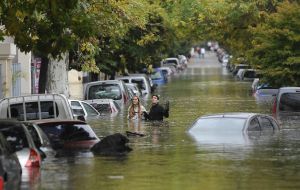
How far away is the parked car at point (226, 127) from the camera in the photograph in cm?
2556

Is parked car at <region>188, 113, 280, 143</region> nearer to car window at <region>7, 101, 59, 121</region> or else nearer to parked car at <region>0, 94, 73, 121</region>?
parked car at <region>0, 94, 73, 121</region>

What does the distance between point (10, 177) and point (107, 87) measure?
27.2 m

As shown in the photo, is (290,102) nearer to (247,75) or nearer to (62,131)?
(62,131)

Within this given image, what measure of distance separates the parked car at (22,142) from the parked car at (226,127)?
905 cm

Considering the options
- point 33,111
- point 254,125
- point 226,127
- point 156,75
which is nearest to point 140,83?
point 156,75

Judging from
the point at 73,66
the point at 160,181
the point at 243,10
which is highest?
the point at 243,10

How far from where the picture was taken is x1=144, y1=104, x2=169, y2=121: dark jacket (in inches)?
1304

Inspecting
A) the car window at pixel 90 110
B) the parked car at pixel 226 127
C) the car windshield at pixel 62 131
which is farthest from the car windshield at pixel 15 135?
the car window at pixel 90 110

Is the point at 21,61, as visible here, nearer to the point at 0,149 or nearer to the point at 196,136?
the point at 196,136

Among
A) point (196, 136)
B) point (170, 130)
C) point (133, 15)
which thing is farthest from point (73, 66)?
point (196, 136)

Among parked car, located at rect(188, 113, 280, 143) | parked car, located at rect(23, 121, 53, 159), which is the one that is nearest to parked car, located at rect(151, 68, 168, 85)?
parked car, located at rect(188, 113, 280, 143)

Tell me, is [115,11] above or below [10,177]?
above

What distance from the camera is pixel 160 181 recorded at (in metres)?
17.2

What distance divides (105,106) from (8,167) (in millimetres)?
23998
